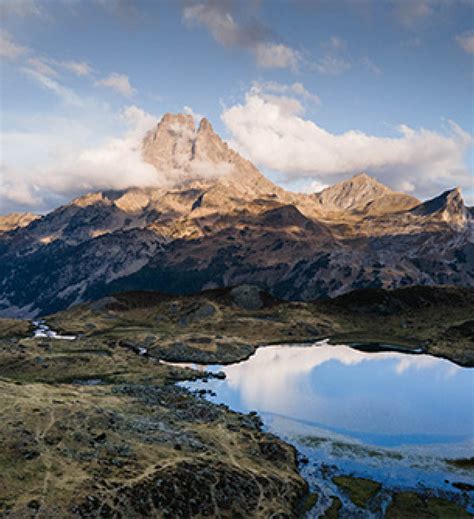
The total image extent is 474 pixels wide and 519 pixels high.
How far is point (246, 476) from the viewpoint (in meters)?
55.8

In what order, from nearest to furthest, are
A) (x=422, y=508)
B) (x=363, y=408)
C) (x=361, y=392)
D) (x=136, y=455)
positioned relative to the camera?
(x=422, y=508) → (x=136, y=455) → (x=363, y=408) → (x=361, y=392)

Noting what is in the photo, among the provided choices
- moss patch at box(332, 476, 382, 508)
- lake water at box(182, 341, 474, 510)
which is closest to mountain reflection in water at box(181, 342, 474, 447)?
lake water at box(182, 341, 474, 510)

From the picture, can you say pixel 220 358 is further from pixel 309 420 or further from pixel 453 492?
pixel 453 492

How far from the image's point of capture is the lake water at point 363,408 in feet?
218

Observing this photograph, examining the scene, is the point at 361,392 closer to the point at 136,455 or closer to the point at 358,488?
the point at 358,488

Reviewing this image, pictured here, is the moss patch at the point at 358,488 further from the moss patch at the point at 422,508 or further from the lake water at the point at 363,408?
the moss patch at the point at 422,508

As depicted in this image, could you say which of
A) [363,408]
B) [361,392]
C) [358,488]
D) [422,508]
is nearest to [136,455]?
[358,488]

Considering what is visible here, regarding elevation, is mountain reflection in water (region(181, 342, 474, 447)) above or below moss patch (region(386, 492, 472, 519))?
below

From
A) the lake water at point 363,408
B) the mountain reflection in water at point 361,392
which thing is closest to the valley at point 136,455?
the lake water at point 363,408

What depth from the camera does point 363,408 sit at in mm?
97188

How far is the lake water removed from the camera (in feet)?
218

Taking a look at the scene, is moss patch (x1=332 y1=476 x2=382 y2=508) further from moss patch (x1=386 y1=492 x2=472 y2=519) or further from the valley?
moss patch (x1=386 y1=492 x2=472 y2=519)

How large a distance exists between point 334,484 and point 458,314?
16150cm

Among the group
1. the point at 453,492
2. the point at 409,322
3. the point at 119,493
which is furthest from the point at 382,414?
the point at 409,322
